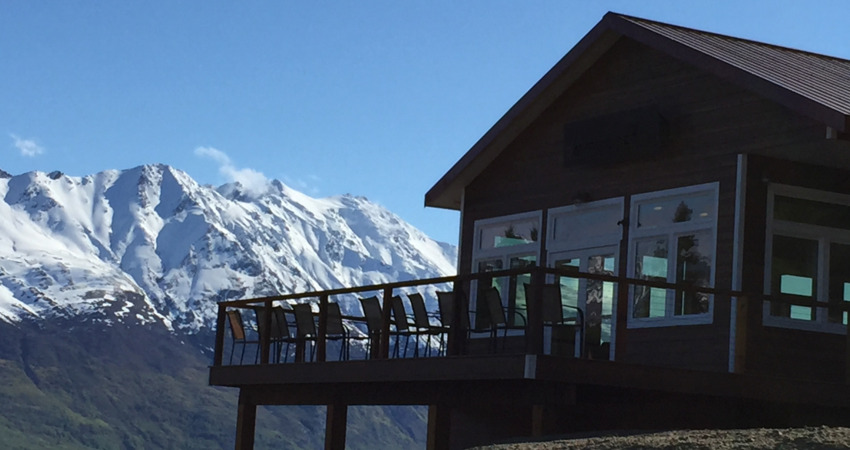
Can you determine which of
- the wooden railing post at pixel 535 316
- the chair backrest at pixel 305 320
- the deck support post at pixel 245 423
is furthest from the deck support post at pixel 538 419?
the deck support post at pixel 245 423

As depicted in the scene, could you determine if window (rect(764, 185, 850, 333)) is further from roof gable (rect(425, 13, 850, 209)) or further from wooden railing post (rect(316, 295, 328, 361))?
wooden railing post (rect(316, 295, 328, 361))

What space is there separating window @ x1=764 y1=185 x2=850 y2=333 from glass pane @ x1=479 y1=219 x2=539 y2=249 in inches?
146

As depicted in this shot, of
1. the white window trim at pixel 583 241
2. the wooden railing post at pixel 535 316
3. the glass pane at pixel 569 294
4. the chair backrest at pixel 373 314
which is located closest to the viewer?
the wooden railing post at pixel 535 316

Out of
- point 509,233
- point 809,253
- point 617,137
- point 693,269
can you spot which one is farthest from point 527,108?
point 809,253

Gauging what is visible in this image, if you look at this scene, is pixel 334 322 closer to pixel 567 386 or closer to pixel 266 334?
pixel 266 334

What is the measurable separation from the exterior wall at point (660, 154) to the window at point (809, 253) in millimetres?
493

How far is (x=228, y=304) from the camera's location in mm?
19734

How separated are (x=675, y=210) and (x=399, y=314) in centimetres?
337

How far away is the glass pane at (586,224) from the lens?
708 inches

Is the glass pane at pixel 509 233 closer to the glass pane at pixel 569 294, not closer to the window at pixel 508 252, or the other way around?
the window at pixel 508 252

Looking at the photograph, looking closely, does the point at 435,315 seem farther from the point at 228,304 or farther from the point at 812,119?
the point at 812,119

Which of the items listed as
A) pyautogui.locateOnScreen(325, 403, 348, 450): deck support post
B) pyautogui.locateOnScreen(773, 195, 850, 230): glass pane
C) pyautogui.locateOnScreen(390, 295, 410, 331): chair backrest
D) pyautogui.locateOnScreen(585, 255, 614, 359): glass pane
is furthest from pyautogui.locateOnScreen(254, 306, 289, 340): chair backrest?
pyautogui.locateOnScreen(773, 195, 850, 230): glass pane

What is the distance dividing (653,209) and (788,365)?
99.4 inches

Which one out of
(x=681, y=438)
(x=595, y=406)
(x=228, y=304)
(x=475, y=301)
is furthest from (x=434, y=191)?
(x=681, y=438)
